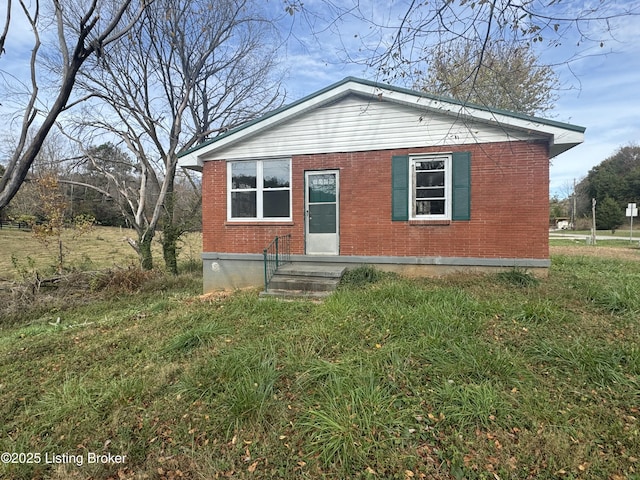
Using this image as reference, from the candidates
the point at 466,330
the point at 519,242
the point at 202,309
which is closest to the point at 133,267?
the point at 202,309

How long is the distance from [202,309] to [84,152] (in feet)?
38.2

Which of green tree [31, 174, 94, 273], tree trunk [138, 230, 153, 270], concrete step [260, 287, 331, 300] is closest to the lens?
concrete step [260, 287, 331, 300]

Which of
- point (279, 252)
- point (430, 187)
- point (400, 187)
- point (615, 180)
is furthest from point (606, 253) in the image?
point (615, 180)

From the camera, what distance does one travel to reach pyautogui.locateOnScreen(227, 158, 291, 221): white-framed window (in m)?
8.48

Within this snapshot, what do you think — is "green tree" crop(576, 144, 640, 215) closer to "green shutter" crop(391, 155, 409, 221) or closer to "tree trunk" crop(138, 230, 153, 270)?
"green shutter" crop(391, 155, 409, 221)

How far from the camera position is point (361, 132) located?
7.84 metres

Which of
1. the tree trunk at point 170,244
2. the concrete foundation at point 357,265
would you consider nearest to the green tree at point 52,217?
the tree trunk at point 170,244

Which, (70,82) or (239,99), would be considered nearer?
(70,82)

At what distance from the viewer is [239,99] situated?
52.3 feet

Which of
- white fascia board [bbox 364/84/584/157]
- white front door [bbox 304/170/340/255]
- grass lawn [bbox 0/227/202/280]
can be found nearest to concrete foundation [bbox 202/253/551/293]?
white front door [bbox 304/170/340/255]

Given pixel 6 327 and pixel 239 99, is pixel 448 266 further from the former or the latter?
pixel 239 99

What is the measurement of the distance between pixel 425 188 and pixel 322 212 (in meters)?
2.56

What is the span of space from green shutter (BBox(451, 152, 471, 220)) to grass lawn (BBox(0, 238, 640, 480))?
8.84 feet

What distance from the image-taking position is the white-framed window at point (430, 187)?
7476 millimetres
